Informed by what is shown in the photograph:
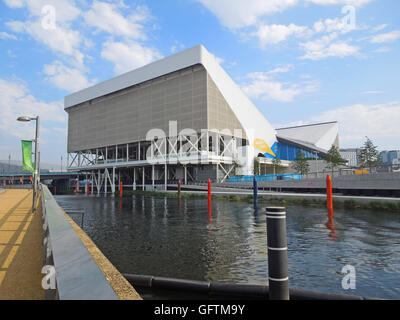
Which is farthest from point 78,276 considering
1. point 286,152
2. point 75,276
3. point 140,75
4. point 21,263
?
point 286,152

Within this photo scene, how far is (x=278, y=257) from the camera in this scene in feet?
11.4

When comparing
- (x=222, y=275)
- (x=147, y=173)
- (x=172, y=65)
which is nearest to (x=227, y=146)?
(x=172, y=65)

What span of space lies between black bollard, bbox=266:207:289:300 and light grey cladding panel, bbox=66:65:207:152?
1816 inches

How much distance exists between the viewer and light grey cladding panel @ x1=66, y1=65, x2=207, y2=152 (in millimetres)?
50909

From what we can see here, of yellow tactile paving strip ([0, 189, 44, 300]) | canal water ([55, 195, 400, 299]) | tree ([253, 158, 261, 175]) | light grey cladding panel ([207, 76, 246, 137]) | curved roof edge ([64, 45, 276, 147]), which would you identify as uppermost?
curved roof edge ([64, 45, 276, 147])

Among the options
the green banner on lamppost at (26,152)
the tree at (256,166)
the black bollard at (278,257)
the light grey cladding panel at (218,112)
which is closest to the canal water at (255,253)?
the black bollard at (278,257)

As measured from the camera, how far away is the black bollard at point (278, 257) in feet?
11.3

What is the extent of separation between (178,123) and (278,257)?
50.1m

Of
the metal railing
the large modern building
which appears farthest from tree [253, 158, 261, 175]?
the metal railing

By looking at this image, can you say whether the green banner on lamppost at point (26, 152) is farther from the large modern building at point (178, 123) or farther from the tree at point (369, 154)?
the tree at point (369, 154)

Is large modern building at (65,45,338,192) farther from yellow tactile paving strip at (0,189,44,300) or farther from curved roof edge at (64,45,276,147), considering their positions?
yellow tactile paving strip at (0,189,44,300)

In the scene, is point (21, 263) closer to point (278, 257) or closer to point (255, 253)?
point (278, 257)

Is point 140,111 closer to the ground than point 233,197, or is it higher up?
higher up
